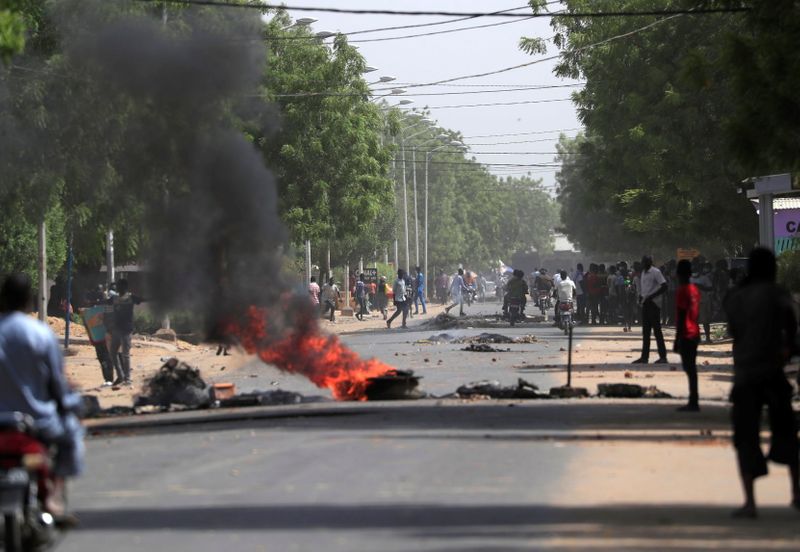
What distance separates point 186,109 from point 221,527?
42.9ft

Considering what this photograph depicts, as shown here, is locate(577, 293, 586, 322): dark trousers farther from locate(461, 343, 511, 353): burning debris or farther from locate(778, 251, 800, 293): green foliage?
locate(778, 251, 800, 293): green foliage

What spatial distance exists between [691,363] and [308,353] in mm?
5403

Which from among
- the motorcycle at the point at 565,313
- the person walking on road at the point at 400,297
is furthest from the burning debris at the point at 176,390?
the person walking on road at the point at 400,297

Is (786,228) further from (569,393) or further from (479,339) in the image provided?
(569,393)

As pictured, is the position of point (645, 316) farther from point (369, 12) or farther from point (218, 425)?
→ point (218, 425)

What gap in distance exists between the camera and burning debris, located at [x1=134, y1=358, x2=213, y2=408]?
1797cm

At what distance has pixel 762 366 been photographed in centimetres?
923

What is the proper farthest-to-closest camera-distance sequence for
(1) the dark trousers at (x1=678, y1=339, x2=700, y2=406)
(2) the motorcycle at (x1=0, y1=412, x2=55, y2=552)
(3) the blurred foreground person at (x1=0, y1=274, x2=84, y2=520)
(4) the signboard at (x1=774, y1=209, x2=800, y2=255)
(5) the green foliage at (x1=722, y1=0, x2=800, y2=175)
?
(4) the signboard at (x1=774, y1=209, x2=800, y2=255), (1) the dark trousers at (x1=678, y1=339, x2=700, y2=406), (5) the green foliage at (x1=722, y1=0, x2=800, y2=175), (3) the blurred foreground person at (x1=0, y1=274, x2=84, y2=520), (2) the motorcycle at (x1=0, y1=412, x2=55, y2=552)

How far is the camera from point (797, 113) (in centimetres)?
1566

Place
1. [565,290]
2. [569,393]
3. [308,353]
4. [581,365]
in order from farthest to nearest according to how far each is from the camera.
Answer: [565,290] < [581,365] < [308,353] < [569,393]

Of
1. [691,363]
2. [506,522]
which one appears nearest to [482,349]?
[691,363]

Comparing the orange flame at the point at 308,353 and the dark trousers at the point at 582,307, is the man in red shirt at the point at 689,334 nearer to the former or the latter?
the orange flame at the point at 308,353

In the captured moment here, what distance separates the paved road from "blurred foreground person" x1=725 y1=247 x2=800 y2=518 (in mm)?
409

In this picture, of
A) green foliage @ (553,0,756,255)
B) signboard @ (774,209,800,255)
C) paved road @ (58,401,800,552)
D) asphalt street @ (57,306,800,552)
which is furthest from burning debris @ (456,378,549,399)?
signboard @ (774,209,800,255)
